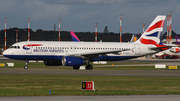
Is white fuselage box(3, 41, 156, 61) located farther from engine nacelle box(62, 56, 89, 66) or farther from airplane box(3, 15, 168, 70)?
engine nacelle box(62, 56, 89, 66)

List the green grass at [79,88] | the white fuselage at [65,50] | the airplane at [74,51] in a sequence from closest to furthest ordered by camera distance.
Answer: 1. the green grass at [79,88]
2. the airplane at [74,51]
3. the white fuselage at [65,50]

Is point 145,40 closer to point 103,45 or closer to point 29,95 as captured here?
point 103,45

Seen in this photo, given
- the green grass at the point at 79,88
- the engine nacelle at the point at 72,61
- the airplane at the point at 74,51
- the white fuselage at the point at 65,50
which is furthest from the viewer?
the white fuselage at the point at 65,50

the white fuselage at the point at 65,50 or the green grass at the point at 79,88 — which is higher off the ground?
the white fuselage at the point at 65,50

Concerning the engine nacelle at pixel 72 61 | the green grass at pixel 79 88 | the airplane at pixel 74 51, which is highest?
the airplane at pixel 74 51

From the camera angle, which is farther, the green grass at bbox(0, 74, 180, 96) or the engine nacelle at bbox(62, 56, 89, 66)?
the engine nacelle at bbox(62, 56, 89, 66)

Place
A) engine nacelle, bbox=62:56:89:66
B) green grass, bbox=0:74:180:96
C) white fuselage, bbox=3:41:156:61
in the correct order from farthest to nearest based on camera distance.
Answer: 1. white fuselage, bbox=3:41:156:61
2. engine nacelle, bbox=62:56:89:66
3. green grass, bbox=0:74:180:96

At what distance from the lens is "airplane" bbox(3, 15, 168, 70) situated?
50875 mm

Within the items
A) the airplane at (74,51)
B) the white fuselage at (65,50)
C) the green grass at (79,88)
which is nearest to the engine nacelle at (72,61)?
the airplane at (74,51)

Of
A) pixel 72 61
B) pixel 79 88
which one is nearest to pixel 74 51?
pixel 72 61

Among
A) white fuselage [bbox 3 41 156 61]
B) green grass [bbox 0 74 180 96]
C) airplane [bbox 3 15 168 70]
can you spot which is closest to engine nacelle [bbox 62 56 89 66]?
airplane [bbox 3 15 168 70]

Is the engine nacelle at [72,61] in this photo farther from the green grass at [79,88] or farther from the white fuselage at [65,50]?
the green grass at [79,88]

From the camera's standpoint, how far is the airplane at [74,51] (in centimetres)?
5088

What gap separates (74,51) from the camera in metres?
52.8
